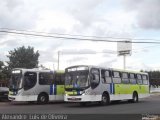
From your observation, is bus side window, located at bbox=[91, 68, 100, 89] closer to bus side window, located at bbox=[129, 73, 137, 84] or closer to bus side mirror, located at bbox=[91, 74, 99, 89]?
bus side mirror, located at bbox=[91, 74, 99, 89]

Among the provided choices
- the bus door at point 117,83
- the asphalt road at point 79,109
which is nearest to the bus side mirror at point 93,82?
the asphalt road at point 79,109

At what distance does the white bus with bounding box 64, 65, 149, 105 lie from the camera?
87.8 ft

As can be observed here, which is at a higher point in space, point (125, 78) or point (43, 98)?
point (125, 78)

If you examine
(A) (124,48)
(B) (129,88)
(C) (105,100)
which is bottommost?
(C) (105,100)

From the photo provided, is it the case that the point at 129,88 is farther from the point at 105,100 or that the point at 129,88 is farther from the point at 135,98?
the point at 105,100

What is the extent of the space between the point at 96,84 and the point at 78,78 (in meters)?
1.37

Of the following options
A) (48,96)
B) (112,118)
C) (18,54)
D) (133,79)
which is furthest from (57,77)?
(18,54)

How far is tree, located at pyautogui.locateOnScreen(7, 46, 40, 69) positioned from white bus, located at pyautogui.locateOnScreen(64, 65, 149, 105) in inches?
2180

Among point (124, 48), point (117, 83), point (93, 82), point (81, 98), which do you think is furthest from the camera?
point (124, 48)

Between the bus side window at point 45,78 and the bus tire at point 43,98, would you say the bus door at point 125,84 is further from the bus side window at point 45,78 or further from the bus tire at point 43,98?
the bus tire at point 43,98

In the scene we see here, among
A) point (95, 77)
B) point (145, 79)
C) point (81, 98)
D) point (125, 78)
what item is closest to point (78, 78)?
point (95, 77)

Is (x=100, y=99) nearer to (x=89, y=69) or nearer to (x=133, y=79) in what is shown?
(x=89, y=69)

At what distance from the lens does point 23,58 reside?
86625mm

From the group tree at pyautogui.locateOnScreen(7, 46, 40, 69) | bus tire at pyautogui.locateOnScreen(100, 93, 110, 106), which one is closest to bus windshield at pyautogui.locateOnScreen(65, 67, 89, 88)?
bus tire at pyautogui.locateOnScreen(100, 93, 110, 106)
